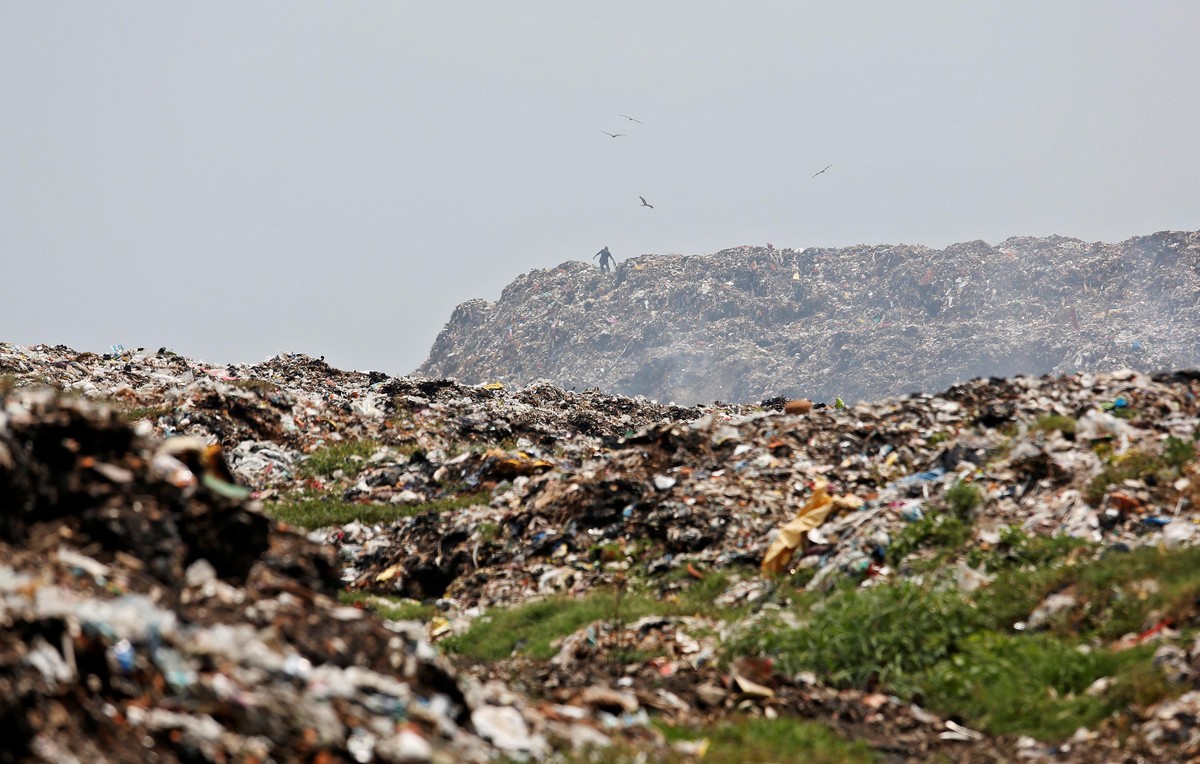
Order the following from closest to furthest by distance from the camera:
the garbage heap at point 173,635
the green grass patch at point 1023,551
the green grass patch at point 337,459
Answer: the garbage heap at point 173,635, the green grass patch at point 1023,551, the green grass patch at point 337,459

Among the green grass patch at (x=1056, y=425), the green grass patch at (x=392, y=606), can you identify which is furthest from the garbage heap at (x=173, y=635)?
the green grass patch at (x=1056, y=425)

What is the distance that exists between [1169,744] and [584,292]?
50197 mm

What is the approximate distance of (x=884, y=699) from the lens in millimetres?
6758

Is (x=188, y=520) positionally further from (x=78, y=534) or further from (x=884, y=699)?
(x=884, y=699)

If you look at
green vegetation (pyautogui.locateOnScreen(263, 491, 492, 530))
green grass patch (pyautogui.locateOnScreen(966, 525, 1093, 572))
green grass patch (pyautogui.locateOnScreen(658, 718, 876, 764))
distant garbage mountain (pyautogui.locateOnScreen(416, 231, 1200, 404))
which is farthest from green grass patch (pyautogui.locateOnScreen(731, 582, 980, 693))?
distant garbage mountain (pyautogui.locateOnScreen(416, 231, 1200, 404))

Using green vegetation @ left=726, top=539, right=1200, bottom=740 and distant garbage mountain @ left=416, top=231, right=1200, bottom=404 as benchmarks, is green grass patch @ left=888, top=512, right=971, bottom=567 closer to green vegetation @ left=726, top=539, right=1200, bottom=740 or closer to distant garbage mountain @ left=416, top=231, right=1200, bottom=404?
green vegetation @ left=726, top=539, right=1200, bottom=740

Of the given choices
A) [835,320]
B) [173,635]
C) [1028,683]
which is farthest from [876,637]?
[835,320]

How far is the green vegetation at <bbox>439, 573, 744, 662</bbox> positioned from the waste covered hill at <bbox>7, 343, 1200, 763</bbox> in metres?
0.05

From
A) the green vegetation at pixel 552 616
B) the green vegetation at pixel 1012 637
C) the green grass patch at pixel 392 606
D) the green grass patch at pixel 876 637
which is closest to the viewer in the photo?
the green vegetation at pixel 1012 637

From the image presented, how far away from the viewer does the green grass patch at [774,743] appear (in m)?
5.18

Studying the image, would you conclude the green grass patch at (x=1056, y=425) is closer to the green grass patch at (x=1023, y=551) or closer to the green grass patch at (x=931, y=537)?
the green grass patch at (x=931, y=537)

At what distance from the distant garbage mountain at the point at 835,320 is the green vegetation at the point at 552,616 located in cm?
3778

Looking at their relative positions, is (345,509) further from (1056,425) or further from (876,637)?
(1056,425)

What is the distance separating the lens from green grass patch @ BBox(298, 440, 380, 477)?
1514 cm
